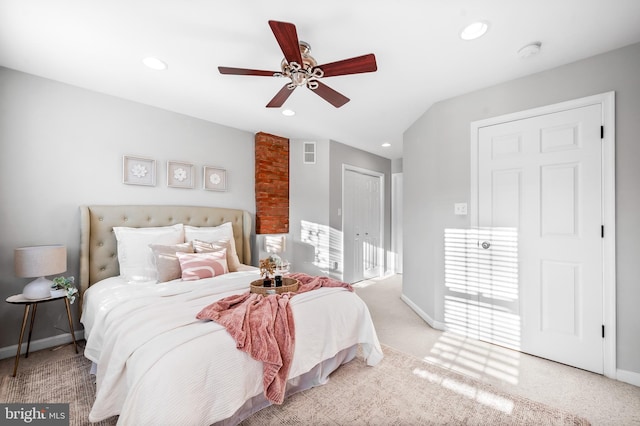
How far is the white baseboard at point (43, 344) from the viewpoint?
7.80 feet

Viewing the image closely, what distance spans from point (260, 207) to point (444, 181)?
2.50 metres

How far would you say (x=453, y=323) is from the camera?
A: 2.94 metres

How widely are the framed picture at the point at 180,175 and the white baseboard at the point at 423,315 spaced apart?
3.26m

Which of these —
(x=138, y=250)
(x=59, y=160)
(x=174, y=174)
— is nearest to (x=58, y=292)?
(x=138, y=250)

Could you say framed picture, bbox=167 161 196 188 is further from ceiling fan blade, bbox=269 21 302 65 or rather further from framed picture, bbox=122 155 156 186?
ceiling fan blade, bbox=269 21 302 65

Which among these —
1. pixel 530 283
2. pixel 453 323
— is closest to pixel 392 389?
pixel 453 323

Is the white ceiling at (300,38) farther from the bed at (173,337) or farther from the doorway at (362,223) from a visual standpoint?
the doorway at (362,223)

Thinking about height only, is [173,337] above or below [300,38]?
below

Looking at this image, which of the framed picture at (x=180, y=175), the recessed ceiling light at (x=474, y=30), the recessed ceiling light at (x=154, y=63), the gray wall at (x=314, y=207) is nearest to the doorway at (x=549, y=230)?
the recessed ceiling light at (x=474, y=30)

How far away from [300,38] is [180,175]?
2.26 metres

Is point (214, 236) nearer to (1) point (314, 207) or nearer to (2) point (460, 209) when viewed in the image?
(1) point (314, 207)

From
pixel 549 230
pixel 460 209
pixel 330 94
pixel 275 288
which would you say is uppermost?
pixel 330 94

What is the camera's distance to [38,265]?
217cm

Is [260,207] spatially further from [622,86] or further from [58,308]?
[622,86]
